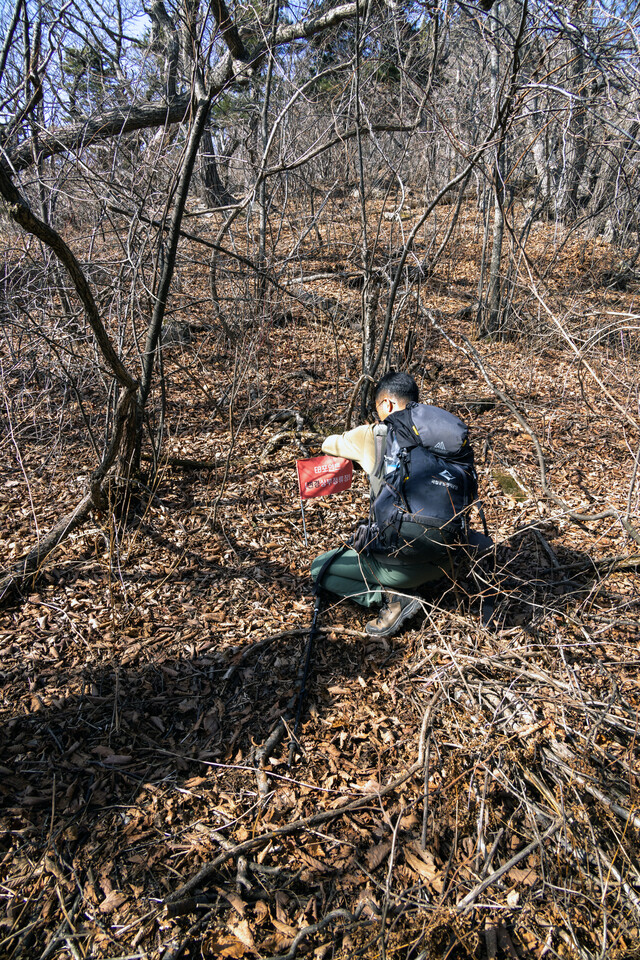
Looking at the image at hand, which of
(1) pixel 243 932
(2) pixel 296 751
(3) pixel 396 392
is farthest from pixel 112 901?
(3) pixel 396 392

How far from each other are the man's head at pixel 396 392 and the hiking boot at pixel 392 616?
104cm

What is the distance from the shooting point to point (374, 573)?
10.3 ft

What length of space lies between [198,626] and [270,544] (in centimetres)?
85

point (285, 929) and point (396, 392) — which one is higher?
point (396, 392)

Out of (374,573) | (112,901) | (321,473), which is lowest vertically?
(112,901)

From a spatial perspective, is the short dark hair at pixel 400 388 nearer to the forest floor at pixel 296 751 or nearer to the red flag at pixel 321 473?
the red flag at pixel 321 473

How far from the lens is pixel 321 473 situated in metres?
3.31

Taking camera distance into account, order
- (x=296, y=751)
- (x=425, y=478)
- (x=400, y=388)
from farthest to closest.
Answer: (x=400, y=388), (x=425, y=478), (x=296, y=751)

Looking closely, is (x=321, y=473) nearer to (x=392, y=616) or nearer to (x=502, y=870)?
(x=392, y=616)

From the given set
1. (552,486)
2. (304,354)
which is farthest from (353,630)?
(304,354)

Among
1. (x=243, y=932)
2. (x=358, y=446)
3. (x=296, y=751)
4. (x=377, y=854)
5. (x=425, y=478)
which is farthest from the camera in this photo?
(x=358, y=446)

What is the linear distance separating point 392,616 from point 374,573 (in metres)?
0.26

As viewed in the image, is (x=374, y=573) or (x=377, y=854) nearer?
(x=377, y=854)

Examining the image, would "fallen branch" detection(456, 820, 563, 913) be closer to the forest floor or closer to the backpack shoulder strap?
the forest floor
